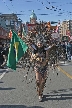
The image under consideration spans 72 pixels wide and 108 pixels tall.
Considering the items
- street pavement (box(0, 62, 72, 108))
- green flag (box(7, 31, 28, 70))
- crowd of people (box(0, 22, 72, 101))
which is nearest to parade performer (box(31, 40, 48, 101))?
crowd of people (box(0, 22, 72, 101))

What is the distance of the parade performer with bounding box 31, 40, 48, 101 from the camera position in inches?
331

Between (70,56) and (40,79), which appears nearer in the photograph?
(40,79)

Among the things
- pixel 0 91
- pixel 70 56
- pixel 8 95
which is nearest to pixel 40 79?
pixel 8 95

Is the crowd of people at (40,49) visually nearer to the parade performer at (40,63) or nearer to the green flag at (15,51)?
the parade performer at (40,63)

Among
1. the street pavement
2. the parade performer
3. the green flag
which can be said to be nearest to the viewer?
the street pavement

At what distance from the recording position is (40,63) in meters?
8.45

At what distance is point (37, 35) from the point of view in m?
8.71

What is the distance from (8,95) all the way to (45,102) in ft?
4.58

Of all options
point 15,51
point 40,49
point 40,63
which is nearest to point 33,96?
point 40,63

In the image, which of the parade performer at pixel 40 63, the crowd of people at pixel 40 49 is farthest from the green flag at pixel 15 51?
the parade performer at pixel 40 63

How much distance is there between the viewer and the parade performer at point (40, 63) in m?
8.40

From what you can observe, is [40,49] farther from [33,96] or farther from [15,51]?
[33,96]

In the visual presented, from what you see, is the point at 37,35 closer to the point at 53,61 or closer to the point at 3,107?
the point at 53,61

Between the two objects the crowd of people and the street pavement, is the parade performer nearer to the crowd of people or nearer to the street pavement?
the crowd of people
